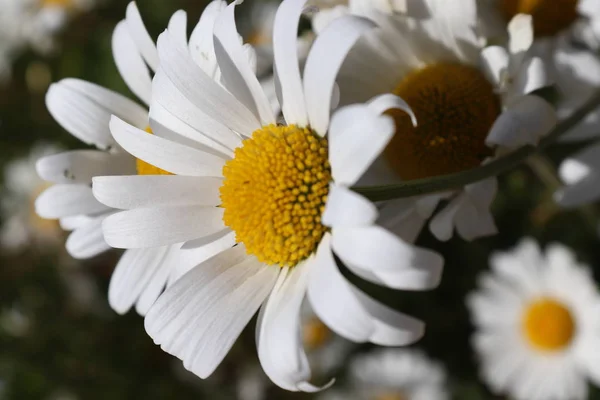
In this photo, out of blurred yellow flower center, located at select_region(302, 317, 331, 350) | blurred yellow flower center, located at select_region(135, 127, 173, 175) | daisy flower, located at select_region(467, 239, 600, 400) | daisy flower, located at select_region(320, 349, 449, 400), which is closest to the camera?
blurred yellow flower center, located at select_region(135, 127, 173, 175)

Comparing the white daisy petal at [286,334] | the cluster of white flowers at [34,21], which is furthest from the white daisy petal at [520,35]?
the cluster of white flowers at [34,21]

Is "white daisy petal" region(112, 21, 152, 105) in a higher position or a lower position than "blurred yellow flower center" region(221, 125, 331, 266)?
higher

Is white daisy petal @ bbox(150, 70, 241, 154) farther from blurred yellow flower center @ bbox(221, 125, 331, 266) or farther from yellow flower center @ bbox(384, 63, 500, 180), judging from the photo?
yellow flower center @ bbox(384, 63, 500, 180)

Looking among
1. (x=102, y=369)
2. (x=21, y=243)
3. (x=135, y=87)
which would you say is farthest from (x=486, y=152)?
(x=21, y=243)

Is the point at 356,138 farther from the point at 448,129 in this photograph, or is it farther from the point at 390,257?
the point at 448,129

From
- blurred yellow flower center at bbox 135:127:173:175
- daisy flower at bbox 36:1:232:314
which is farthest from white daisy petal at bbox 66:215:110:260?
blurred yellow flower center at bbox 135:127:173:175

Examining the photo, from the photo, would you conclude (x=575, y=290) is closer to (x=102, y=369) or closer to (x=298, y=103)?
(x=298, y=103)
